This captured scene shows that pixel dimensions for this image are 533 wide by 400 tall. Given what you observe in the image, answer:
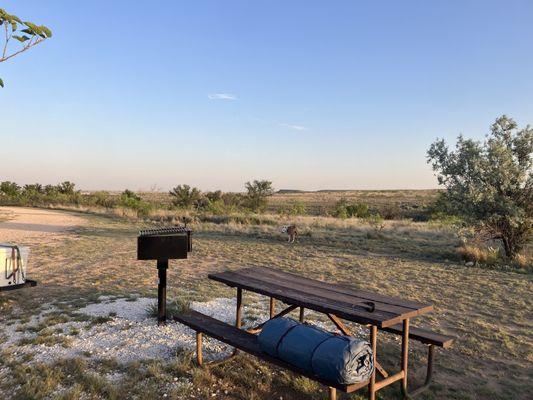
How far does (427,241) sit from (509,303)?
792 centimetres

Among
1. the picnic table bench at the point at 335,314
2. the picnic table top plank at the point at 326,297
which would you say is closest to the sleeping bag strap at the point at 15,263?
the picnic table bench at the point at 335,314

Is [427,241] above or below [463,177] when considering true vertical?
below

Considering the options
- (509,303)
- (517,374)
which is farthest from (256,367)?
(509,303)

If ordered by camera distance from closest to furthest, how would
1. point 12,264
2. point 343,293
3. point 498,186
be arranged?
point 343,293, point 12,264, point 498,186

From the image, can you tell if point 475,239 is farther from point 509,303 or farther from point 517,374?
point 517,374

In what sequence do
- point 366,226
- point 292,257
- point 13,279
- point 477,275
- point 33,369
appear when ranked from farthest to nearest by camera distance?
point 366,226
point 292,257
point 477,275
point 13,279
point 33,369

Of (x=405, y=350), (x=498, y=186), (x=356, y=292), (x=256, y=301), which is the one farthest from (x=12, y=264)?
(x=498, y=186)

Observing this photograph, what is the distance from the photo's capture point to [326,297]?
3.60m

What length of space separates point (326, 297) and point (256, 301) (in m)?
2.87

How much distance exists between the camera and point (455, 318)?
5926 millimetres

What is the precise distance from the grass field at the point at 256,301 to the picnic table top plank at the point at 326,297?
738mm

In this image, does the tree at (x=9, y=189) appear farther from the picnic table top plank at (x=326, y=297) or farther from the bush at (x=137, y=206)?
the picnic table top plank at (x=326, y=297)

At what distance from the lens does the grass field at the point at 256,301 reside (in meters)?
3.55

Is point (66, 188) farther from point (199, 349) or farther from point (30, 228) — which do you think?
point (199, 349)
